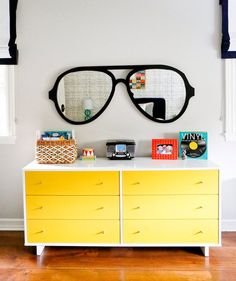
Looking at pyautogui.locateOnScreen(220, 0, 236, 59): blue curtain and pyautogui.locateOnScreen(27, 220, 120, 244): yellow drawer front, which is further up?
pyautogui.locateOnScreen(220, 0, 236, 59): blue curtain

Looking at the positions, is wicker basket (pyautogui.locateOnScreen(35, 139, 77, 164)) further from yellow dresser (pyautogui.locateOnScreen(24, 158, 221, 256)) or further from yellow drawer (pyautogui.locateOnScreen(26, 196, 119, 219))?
yellow drawer (pyautogui.locateOnScreen(26, 196, 119, 219))

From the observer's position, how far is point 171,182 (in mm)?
2588

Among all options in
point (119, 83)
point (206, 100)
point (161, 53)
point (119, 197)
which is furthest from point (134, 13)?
point (119, 197)

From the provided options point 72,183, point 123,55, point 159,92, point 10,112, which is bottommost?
point 72,183

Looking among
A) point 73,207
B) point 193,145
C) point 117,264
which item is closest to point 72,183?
point 73,207

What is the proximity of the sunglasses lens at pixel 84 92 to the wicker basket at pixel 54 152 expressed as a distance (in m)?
0.37

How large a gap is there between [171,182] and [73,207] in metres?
0.75

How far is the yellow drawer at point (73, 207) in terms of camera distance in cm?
262

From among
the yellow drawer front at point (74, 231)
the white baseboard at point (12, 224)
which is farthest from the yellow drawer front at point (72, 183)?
the white baseboard at point (12, 224)

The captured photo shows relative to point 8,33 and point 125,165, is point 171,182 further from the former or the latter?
point 8,33

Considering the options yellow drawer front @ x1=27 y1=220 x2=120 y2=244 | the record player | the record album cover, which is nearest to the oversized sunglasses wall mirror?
the record album cover

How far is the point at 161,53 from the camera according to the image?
119 inches

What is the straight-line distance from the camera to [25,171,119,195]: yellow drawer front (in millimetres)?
2607

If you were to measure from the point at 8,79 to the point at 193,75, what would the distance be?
1611 mm
